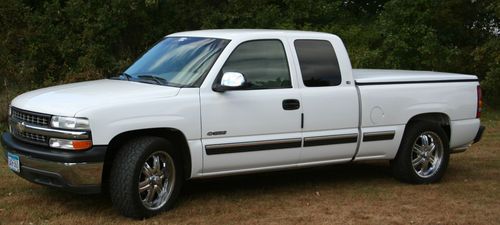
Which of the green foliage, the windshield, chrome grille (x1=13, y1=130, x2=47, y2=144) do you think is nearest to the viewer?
chrome grille (x1=13, y1=130, x2=47, y2=144)

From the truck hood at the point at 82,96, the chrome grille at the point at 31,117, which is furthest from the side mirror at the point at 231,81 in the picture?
the chrome grille at the point at 31,117

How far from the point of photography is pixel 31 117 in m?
5.84

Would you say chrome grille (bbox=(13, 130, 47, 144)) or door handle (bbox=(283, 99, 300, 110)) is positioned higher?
door handle (bbox=(283, 99, 300, 110))

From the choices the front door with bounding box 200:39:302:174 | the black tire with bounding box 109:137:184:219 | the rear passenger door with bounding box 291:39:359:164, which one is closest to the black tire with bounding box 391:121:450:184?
the rear passenger door with bounding box 291:39:359:164

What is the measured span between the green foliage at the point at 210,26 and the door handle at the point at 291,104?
1005 cm

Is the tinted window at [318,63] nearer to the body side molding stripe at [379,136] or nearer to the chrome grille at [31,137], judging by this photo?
the body side molding stripe at [379,136]

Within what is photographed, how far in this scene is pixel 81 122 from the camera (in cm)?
548

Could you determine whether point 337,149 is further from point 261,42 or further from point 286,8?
point 286,8

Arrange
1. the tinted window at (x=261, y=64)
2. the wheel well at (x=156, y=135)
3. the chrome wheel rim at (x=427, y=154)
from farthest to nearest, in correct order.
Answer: the chrome wheel rim at (x=427, y=154)
the tinted window at (x=261, y=64)
the wheel well at (x=156, y=135)

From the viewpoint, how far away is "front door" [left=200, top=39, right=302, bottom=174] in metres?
6.20

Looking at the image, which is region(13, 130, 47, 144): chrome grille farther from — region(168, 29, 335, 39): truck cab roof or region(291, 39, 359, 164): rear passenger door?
region(291, 39, 359, 164): rear passenger door

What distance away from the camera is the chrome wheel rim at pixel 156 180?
5.94 m

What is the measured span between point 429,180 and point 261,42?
9.10ft

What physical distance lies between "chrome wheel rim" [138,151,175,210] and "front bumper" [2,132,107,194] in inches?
17.3
